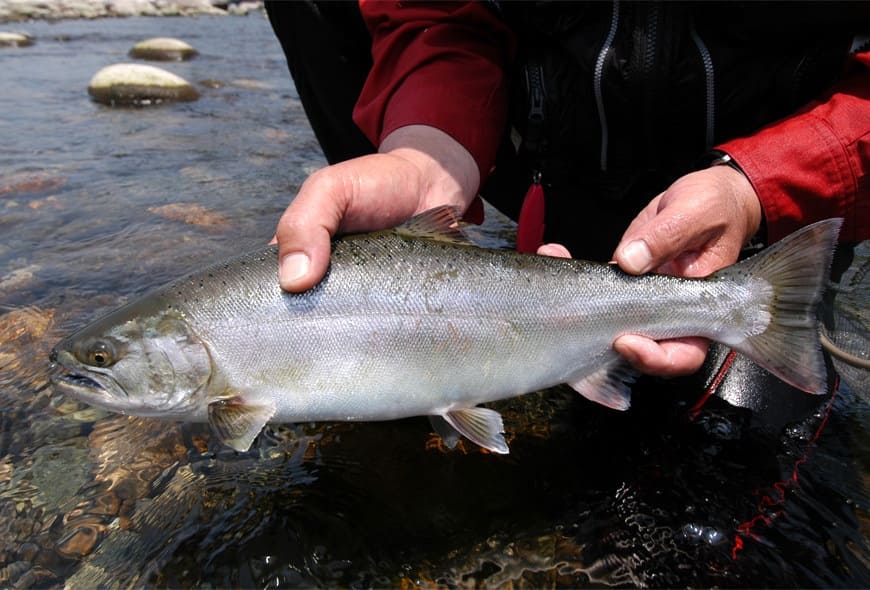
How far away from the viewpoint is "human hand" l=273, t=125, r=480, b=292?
2.27m

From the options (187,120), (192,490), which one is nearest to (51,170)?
(187,120)

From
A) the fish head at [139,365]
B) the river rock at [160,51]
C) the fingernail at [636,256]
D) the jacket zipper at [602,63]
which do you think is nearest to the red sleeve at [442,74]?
the jacket zipper at [602,63]

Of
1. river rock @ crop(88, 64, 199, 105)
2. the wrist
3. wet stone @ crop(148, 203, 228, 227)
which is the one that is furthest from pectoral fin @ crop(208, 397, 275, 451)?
river rock @ crop(88, 64, 199, 105)

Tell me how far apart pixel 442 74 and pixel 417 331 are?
164 cm

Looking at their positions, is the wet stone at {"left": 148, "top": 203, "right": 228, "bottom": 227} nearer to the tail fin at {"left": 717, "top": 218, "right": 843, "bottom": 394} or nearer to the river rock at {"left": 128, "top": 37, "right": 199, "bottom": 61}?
the tail fin at {"left": 717, "top": 218, "right": 843, "bottom": 394}

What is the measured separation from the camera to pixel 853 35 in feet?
9.30

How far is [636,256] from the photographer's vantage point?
7.96ft

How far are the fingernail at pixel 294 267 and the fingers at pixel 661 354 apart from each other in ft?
4.11

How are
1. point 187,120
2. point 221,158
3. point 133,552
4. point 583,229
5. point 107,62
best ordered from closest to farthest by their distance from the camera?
point 133,552, point 583,229, point 221,158, point 187,120, point 107,62

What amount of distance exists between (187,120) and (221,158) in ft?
8.32

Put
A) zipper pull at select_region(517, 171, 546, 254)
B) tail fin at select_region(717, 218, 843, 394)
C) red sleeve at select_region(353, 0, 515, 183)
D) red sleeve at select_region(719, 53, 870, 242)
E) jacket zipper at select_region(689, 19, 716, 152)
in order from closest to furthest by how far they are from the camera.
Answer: tail fin at select_region(717, 218, 843, 394), red sleeve at select_region(719, 53, 870, 242), jacket zipper at select_region(689, 19, 716, 152), red sleeve at select_region(353, 0, 515, 183), zipper pull at select_region(517, 171, 546, 254)

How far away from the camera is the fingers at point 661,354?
2430 millimetres

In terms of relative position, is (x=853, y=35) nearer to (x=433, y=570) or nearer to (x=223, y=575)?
(x=433, y=570)

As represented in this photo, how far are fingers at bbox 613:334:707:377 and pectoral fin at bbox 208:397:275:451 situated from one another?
1.40m
